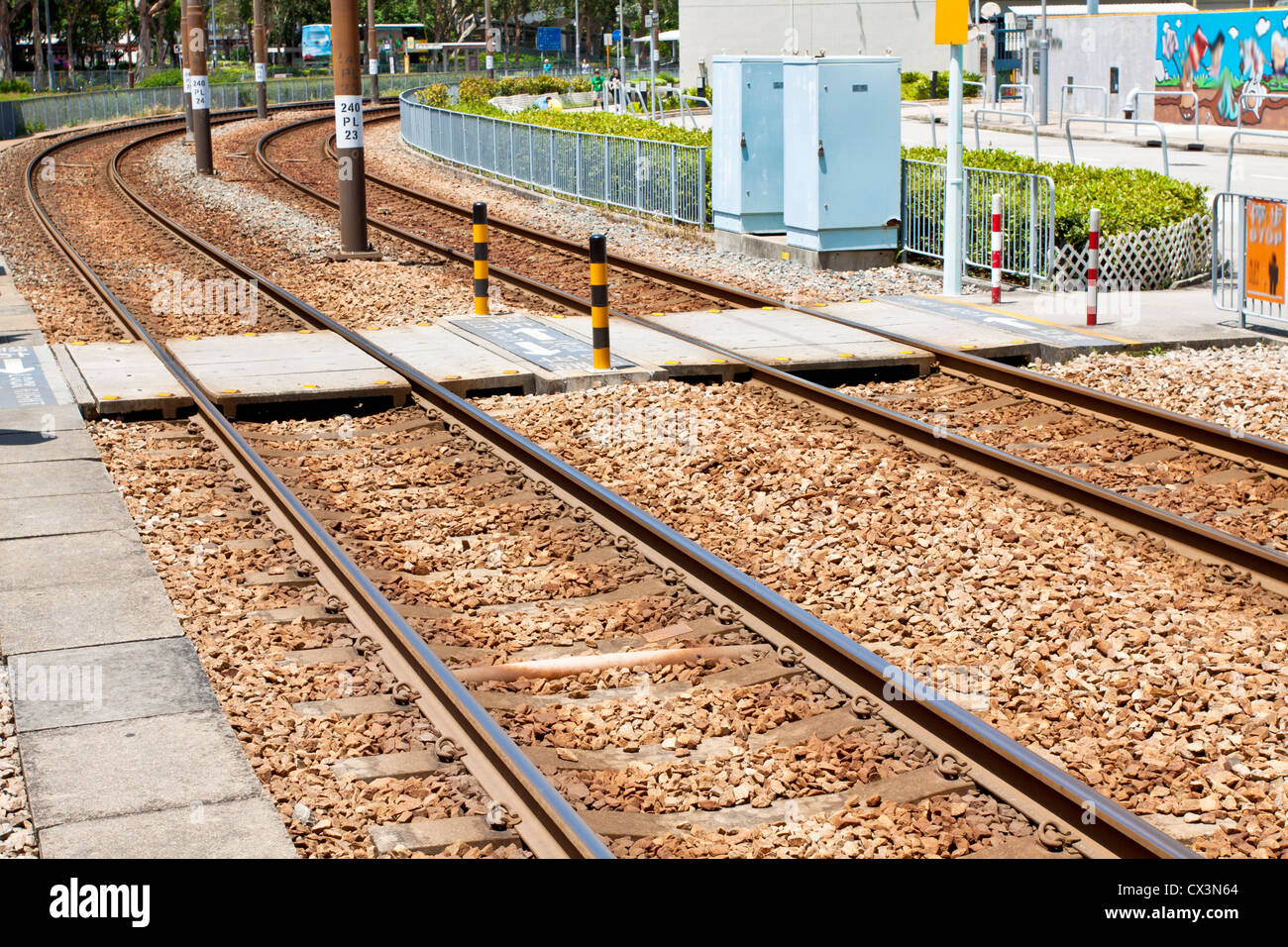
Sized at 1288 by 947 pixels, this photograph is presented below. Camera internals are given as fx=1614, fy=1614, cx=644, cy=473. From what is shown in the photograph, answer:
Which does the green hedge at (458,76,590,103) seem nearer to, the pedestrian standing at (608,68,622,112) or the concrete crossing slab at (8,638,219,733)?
the pedestrian standing at (608,68,622,112)

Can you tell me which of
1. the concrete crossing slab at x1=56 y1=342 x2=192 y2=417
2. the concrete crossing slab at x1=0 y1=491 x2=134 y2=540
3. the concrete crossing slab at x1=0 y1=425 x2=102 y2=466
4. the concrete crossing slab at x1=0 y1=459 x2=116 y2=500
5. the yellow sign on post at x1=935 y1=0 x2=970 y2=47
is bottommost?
the concrete crossing slab at x1=0 y1=491 x2=134 y2=540

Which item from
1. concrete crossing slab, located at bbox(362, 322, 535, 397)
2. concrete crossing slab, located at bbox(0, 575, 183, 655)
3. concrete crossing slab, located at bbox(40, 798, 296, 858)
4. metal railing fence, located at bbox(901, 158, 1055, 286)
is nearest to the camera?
concrete crossing slab, located at bbox(40, 798, 296, 858)

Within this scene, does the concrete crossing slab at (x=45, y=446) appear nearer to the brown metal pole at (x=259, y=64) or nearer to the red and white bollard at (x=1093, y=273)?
the red and white bollard at (x=1093, y=273)

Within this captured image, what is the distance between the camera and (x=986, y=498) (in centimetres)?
930

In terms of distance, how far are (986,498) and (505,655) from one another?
11.5 ft

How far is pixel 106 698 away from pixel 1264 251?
11476 millimetres

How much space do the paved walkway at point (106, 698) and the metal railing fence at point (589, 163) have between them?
1409 centimetres

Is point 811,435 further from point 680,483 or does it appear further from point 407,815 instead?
point 407,815

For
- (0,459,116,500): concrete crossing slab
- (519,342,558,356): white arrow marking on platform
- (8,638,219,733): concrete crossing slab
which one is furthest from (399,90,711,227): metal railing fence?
(8,638,219,733): concrete crossing slab

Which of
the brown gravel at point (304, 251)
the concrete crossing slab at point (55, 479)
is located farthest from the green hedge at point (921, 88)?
the concrete crossing slab at point (55, 479)

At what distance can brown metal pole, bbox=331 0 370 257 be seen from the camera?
1928 cm

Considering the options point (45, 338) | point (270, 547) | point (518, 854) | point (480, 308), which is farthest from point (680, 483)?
point (45, 338)

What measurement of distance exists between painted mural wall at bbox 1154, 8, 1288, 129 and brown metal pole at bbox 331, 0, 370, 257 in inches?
921

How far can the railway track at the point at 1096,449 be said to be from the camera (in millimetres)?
8531
